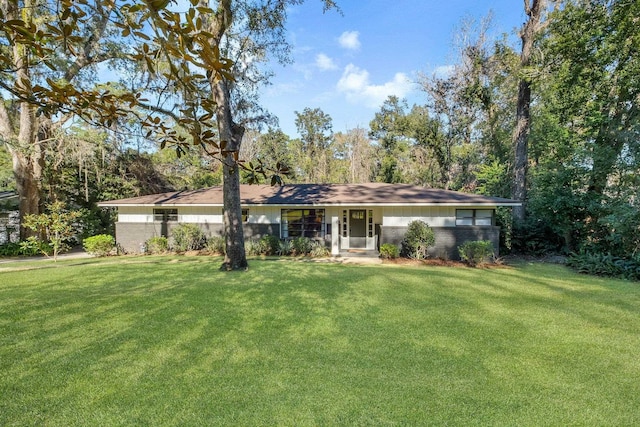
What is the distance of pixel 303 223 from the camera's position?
14.8 meters

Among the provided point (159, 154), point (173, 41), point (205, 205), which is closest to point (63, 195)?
point (205, 205)

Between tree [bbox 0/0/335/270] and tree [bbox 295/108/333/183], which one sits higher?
tree [bbox 295/108/333/183]

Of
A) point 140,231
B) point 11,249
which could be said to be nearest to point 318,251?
point 140,231

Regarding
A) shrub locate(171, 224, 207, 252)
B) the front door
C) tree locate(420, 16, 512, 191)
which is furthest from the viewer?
tree locate(420, 16, 512, 191)

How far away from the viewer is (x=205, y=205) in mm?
14656

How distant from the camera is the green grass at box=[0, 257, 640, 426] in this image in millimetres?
2848

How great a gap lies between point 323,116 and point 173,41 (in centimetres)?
4241

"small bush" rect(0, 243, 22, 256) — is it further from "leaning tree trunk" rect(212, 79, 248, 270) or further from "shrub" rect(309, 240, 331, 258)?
"shrub" rect(309, 240, 331, 258)

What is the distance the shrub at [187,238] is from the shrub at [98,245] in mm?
2881

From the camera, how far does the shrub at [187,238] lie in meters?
14.7

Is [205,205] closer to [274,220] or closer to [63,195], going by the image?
[274,220]

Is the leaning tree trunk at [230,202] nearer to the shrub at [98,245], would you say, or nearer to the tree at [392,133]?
the shrub at [98,245]

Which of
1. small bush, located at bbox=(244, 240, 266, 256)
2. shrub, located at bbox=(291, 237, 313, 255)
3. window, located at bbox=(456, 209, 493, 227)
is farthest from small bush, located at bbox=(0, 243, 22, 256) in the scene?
window, located at bbox=(456, 209, 493, 227)

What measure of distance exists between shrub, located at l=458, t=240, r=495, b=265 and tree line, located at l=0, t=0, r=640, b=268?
9.57 feet
